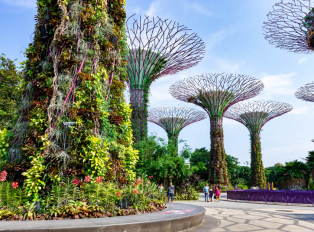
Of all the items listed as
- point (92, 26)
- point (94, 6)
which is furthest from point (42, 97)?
point (94, 6)

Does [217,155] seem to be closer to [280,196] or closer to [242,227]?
[280,196]

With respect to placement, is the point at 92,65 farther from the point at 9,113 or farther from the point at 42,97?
the point at 9,113

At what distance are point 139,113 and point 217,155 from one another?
1244 cm

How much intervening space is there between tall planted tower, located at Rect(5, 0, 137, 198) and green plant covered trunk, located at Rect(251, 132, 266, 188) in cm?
2899

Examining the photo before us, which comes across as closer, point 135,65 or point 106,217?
point 106,217

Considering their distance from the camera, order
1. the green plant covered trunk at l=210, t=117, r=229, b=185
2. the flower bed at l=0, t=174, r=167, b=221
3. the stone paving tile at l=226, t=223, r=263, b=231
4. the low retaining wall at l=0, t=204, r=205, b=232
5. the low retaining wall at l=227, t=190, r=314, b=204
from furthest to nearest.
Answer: the green plant covered trunk at l=210, t=117, r=229, b=185 → the low retaining wall at l=227, t=190, r=314, b=204 → the stone paving tile at l=226, t=223, r=263, b=231 → the flower bed at l=0, t=174, r=167, b=221 → the low retaining wall at l=0, t=204, r=205, b=232

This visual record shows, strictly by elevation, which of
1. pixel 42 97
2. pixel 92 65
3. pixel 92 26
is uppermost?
pixel 92 26

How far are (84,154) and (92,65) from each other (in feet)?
8.75

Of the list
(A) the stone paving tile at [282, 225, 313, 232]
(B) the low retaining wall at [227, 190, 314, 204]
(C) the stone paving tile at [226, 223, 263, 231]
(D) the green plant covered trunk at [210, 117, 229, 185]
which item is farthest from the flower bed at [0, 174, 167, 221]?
(D) the green plant covered trunk at [210, 117, 229, 185]

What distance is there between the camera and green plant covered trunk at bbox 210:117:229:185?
2739 cm

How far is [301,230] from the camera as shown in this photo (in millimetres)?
6418

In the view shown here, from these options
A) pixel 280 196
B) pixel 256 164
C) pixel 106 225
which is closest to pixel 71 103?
pixel 106 225

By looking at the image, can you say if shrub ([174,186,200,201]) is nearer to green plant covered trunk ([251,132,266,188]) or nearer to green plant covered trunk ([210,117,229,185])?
green plant covered trunk ([210,117,229,185])

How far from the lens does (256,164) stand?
112ft
